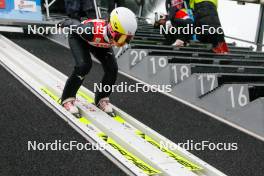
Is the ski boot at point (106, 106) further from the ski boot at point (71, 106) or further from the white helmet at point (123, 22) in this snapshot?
the white helmet at point (123, 22)

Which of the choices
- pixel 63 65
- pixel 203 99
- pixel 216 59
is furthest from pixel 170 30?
pixel 203 99

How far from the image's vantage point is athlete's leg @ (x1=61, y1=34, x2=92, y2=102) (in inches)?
169

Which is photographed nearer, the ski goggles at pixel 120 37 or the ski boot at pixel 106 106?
the ski goggles at pixel 120 37

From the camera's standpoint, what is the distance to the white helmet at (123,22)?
385 cm

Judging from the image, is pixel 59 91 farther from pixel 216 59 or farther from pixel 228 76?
pixel 216 59

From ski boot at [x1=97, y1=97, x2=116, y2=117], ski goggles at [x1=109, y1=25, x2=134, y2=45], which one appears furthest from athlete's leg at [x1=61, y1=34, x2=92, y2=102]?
ski goggles at [x1=109, y1=25, x2=134, y2=45]

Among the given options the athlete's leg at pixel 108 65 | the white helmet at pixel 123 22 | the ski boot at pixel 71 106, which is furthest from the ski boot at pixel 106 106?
the white helmet at pixel 123 22

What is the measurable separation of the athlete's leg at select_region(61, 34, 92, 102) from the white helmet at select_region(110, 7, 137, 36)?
59 cm

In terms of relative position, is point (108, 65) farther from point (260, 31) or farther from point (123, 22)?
point (260, 31)

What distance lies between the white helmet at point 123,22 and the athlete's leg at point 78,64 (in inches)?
23.1

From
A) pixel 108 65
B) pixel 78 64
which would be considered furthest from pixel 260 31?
pixel 78 64

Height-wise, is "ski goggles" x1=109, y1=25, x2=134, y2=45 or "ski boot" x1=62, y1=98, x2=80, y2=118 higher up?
"ski goggles" x1=109, y1=25, x2=134, y2=45

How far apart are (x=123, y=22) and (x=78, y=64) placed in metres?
0.76

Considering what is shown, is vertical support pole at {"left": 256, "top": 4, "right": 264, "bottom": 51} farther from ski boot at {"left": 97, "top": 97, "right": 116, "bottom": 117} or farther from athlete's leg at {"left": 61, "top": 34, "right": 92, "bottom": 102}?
athlete's leg at {"left": 61, "top": 34, "right": 92, "bottom": 102}
